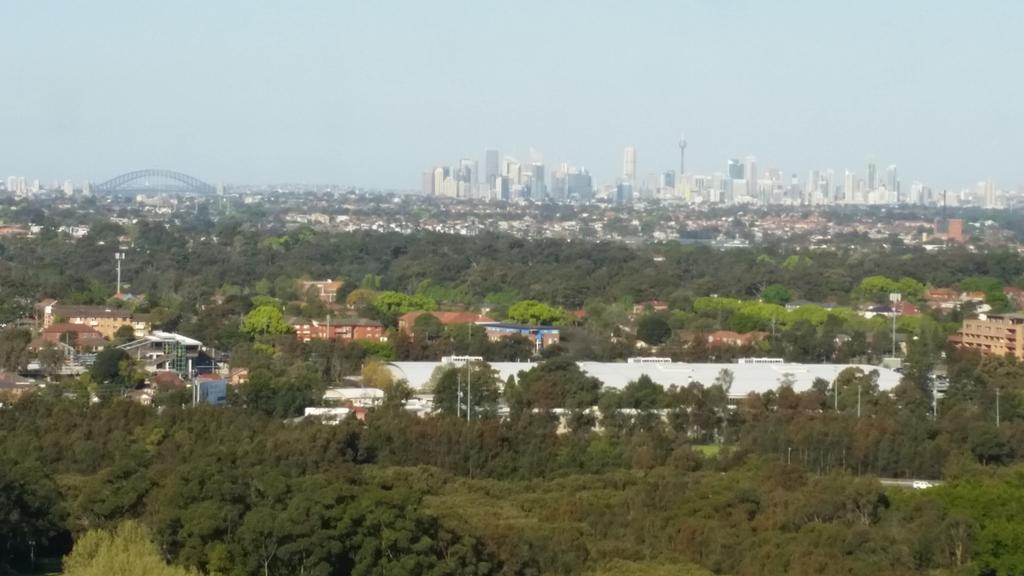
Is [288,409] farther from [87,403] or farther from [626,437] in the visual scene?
[626,437]

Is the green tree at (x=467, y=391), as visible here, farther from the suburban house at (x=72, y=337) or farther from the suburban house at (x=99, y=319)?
the suburban house at (x=99, y=319)

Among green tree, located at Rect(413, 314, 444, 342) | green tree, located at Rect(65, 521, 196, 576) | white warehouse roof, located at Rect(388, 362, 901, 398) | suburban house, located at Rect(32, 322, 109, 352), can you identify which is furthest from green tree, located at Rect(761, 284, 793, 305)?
green tree, located at Rect(65, 521, 196, 576)

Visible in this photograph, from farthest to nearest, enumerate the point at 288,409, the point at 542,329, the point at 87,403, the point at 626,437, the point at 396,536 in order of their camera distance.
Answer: the point at 542,329
the point at 288,409
the point at 87,403
the point at 626,437
the point at 396,536

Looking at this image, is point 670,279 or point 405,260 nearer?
point 670,279

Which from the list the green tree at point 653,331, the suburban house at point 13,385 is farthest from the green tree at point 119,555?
the green tree at point 653,331

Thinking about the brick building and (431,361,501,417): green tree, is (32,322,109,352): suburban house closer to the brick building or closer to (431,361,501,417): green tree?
(431,361,501,417): green tree

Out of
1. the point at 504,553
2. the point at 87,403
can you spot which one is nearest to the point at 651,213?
the point at 87,403
